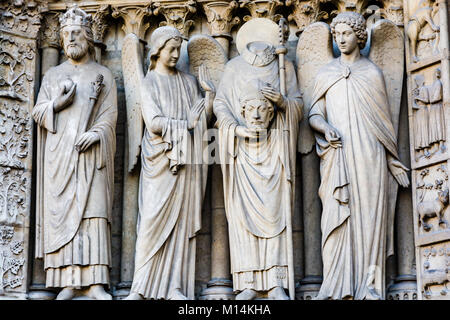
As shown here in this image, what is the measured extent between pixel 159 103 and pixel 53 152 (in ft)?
4.05

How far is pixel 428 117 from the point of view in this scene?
43.4 feet

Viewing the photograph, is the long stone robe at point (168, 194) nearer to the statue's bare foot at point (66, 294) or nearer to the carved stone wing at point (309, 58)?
the statue's bare foot at point (66, 294)

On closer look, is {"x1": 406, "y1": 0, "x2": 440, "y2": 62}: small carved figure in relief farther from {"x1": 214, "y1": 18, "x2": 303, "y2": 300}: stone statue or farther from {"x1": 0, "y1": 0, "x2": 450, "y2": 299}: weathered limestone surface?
{"x1": 214, "y1": 18, "x2": 303, "y2": 300}: stone statue

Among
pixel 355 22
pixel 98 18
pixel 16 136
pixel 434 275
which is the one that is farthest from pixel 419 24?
pixel 16 136

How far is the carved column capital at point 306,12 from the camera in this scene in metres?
14.0

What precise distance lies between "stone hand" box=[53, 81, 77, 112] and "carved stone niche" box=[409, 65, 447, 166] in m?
3.59

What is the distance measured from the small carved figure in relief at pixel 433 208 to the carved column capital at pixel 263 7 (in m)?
2.75

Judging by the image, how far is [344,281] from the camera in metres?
12.9

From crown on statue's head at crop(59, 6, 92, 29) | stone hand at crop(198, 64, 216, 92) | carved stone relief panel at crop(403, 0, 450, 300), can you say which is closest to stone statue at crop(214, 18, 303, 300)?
stone hand at crop(198, 64, 216, 92)

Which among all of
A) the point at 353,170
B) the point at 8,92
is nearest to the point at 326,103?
the point at 353,170

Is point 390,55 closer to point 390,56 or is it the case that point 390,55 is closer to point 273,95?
point 390,56

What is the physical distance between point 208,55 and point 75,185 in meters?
2.07

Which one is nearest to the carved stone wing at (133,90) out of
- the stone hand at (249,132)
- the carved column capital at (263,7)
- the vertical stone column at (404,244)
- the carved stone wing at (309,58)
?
the stone hand at (249,132)

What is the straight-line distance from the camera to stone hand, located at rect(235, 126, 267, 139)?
13234mm
